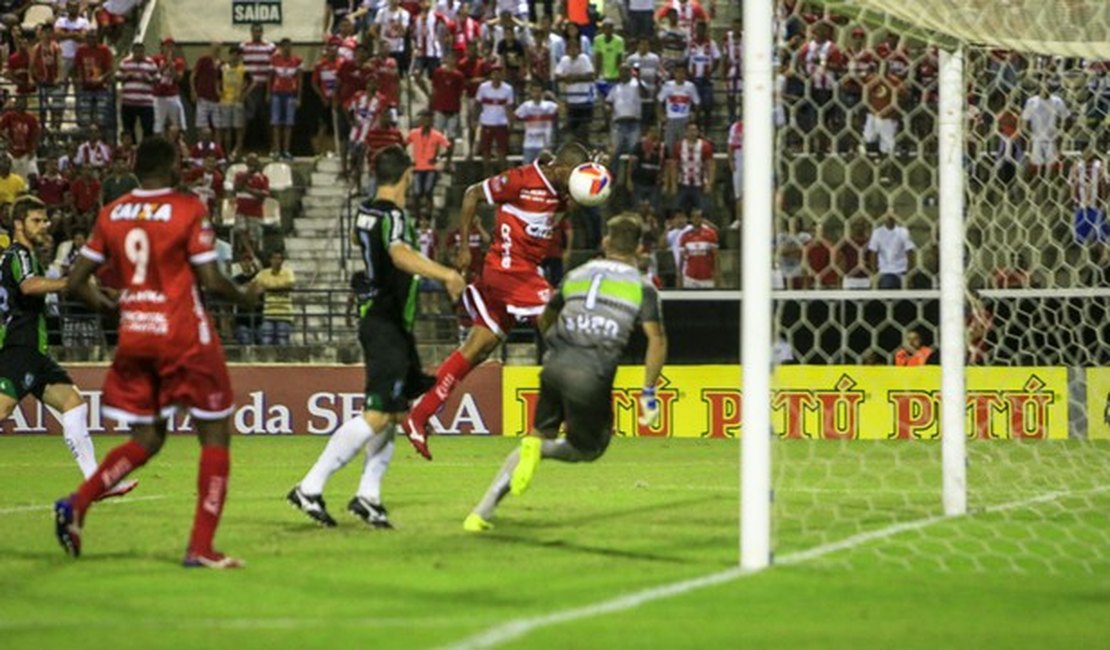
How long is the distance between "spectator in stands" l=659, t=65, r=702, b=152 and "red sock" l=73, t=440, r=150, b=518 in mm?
17229

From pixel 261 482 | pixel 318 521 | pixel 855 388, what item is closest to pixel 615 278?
pixel 318 521

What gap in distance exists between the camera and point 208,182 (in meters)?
29.6

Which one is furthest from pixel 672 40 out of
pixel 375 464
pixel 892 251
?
pixel 375 464

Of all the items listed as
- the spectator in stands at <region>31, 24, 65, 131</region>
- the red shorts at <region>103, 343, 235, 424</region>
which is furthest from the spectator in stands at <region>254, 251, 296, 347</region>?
the red shorts at <region>103, 343, 235, 424</region>

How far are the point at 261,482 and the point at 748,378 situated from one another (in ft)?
25.4

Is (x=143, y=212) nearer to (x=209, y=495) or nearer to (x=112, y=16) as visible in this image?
(x=209, y=495)

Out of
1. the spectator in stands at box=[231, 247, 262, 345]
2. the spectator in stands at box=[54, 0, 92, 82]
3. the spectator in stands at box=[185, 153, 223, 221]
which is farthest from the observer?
the spectator in stands at box=[54, 0, 92, 82]

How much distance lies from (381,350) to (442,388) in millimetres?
3093

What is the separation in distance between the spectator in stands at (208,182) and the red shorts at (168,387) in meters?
19.0

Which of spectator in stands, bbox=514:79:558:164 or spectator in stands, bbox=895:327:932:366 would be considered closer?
spectator in stands, bbox=895:327:932:366

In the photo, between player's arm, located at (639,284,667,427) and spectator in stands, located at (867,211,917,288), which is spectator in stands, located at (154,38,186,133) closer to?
spectator in stands, located at (867,211,917,288)

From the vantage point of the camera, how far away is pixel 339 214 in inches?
1181

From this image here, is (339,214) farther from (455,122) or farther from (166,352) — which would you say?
(166,352)

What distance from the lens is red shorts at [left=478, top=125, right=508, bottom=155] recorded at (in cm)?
2891
